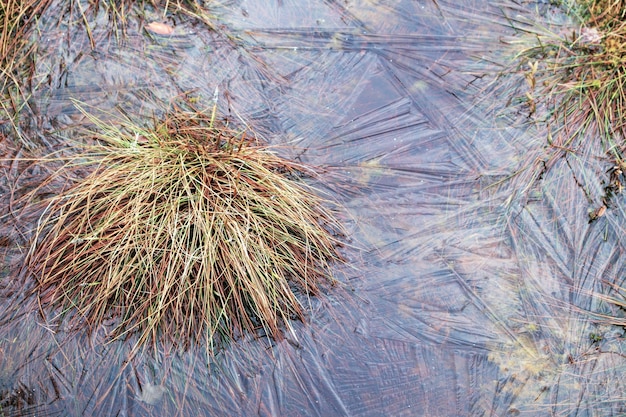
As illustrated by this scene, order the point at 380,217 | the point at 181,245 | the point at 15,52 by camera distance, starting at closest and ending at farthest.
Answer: the point at 181,245 < the point at 380,217 < the point at 15,52

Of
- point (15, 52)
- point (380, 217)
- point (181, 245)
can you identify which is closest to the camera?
point (181, 245)

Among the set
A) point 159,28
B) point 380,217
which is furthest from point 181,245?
point 159,28

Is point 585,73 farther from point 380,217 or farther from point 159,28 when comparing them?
point 159,28

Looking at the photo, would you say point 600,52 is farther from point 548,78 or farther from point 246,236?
point 246,236

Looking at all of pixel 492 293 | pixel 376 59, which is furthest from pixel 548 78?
pixel 492 293

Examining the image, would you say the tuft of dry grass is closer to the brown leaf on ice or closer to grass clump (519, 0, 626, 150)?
the brown leaf on ice

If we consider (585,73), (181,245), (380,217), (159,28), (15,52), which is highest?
(585,73)

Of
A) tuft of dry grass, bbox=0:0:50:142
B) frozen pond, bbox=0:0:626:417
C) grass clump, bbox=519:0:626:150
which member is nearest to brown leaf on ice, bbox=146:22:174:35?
frozen pond, bbox=0:0:626:417
